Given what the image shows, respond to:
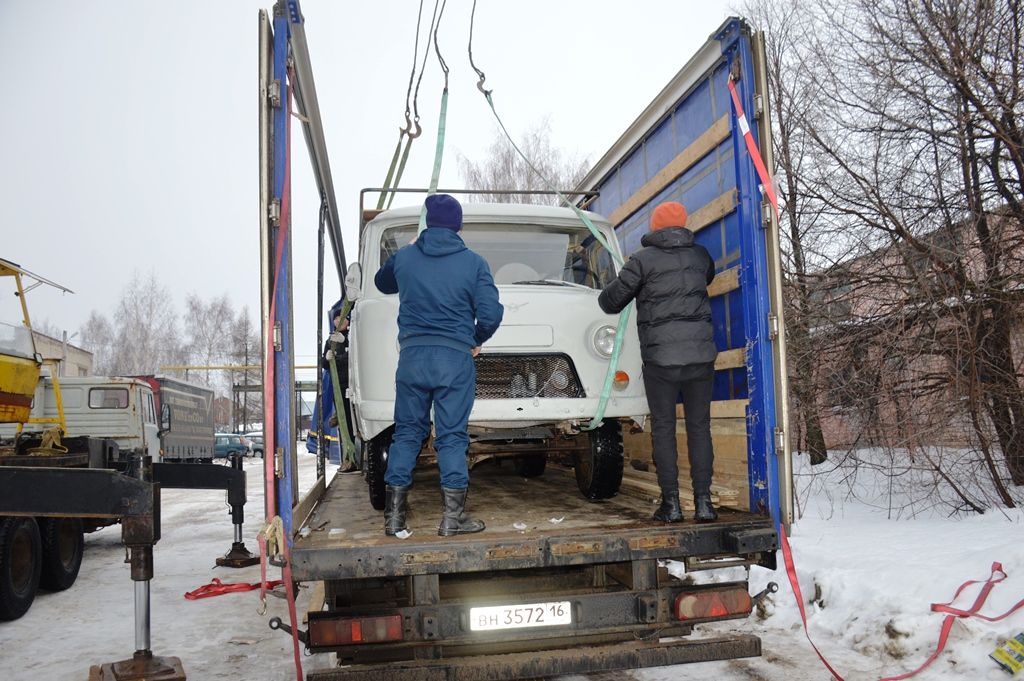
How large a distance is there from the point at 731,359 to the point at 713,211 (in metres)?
0.86

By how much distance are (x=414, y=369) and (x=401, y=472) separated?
1.57ft

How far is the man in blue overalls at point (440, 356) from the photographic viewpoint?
3508 millimetres

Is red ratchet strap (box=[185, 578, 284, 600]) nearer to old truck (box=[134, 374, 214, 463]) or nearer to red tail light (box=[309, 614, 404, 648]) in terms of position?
red tail light (box=[309, 614, 404, 648])

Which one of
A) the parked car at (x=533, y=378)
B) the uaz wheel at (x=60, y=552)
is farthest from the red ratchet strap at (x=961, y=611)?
the uaz wheel at (x=60, y=552)

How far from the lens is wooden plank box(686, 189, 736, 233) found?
13.7 feet

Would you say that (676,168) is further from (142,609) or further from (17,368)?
(17,368)

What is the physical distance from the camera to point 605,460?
14.7 ft

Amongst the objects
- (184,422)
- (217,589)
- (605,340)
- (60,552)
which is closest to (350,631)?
(605,340)

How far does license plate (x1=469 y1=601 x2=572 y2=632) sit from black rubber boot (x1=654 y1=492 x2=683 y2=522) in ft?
2.43

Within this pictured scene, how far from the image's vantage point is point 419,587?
3189 mm

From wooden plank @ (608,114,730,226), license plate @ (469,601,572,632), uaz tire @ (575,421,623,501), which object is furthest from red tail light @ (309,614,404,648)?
wooden plank @ (608,114,730,226)

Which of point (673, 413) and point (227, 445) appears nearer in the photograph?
point (673, 413)

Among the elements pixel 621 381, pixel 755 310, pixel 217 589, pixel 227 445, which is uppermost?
pixel 755 310

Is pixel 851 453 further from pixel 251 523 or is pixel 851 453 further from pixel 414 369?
pixel 251 523
